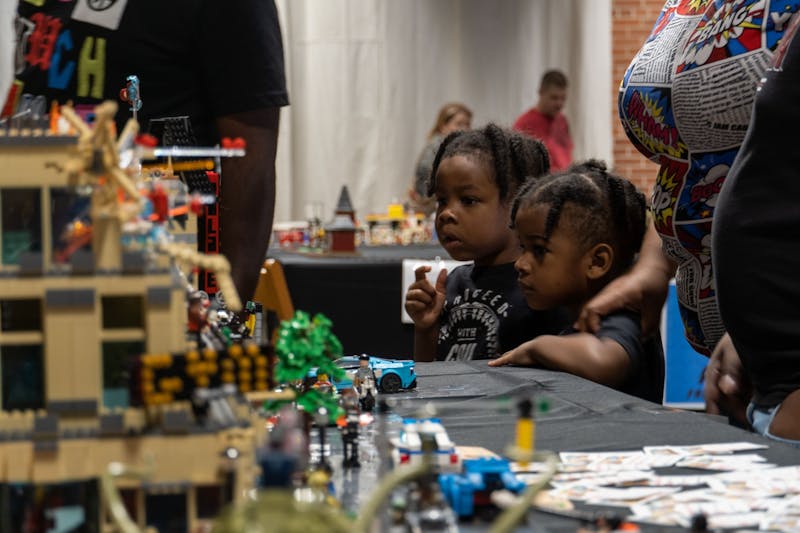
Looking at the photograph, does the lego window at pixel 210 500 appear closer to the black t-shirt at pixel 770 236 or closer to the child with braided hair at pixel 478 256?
the black t-shirt at pixel 770 236

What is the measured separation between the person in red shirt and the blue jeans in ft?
23.3

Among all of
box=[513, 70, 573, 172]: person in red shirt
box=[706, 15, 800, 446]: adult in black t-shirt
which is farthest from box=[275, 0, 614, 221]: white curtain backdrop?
box=[706, 15, 800, 446]: adult in black t-shirt

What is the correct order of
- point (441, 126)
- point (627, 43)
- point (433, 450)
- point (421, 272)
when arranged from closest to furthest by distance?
point (433, 450) → point (421, 272) → point (441, 126) → point (627, 43)

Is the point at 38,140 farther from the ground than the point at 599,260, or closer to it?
farther from the ground

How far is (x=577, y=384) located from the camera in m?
2.04

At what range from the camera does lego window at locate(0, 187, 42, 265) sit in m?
1.08

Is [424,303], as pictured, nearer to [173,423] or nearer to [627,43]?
[173,423]

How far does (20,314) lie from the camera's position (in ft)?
3.49

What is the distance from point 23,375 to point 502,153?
2088 mm

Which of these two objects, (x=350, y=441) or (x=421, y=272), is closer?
(x=350, y=441)

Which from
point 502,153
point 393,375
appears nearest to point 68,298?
point 393,375

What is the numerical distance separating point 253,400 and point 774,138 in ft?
2.87

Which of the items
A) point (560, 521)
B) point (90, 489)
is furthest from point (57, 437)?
point (560, 521)

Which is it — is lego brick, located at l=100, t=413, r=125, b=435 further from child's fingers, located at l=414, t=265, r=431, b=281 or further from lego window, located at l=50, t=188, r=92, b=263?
child's fingers, located at l=414, t=265, r=431, b=281
